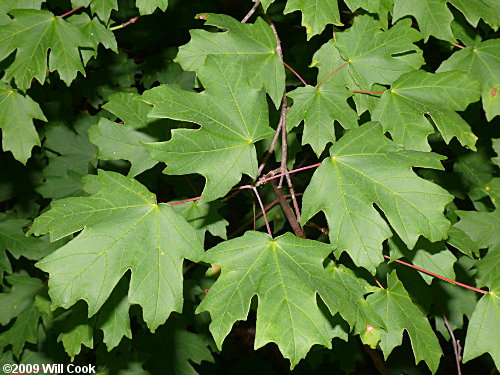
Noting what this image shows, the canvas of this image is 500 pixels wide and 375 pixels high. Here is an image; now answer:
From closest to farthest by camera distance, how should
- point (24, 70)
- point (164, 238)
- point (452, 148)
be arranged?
point (164, 238), point (24, 70), point (452, 148)

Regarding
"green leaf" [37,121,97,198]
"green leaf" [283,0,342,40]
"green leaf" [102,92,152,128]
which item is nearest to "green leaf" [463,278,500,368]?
"green leaf" [283,0,342,40]

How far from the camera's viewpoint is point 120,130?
1.91 metres

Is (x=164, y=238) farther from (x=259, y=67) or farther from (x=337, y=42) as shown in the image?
(x=337, y=42)

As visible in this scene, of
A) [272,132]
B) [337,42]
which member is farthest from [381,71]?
[272,132]

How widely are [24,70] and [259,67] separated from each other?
0.91 metres

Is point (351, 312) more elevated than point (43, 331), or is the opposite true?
point (351, 312)

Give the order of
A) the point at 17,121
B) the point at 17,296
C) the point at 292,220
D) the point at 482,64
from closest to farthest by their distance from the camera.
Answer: the point at 292,220 → the point at 482,64 → the point at 17,121 → the point at 17,296

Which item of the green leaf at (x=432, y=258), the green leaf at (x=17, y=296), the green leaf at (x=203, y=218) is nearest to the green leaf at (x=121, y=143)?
the green leaf at (x=203, y=218)

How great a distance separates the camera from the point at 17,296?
2.60 metres

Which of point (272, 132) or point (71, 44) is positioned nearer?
point (272, 132)

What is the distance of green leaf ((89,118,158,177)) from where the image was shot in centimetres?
186

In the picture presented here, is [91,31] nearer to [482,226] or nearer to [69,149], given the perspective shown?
[69,149]

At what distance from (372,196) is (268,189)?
1.25 metres

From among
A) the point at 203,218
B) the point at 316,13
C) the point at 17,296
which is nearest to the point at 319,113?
the point at 316,13
